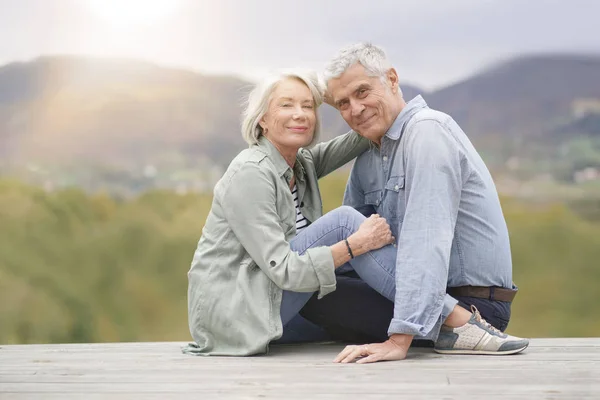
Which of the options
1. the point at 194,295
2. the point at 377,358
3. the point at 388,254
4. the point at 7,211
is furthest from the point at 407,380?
the point at 7,211

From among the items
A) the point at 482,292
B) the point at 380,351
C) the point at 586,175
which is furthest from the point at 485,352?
the point at 586,175

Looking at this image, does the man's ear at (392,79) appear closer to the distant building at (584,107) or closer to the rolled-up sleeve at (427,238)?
the rolled-up sleeve at (427,238)

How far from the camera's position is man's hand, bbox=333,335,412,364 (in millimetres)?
2133

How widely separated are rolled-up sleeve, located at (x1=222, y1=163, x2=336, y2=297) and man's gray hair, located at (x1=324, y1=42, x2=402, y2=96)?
1.17ft

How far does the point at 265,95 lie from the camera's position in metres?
2.34

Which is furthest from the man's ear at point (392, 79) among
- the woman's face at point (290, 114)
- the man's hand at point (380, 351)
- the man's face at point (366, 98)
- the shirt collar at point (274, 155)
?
the man's hand at point (380, 351)

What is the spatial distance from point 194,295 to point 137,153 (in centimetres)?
284

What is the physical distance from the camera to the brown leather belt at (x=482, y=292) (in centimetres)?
229

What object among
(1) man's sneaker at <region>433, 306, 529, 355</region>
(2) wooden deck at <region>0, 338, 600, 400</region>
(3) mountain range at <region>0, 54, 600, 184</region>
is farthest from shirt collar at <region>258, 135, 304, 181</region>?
(3) mountain range at <region>0, 54, 600, 184</region>

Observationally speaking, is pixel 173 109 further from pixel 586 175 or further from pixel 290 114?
pixel 290 114

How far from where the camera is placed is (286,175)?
7.79 feet

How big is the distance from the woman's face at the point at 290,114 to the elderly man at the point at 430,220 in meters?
0.09

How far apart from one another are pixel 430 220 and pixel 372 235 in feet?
0.54

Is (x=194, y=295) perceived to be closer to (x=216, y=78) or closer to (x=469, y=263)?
(x=469, y=263)
